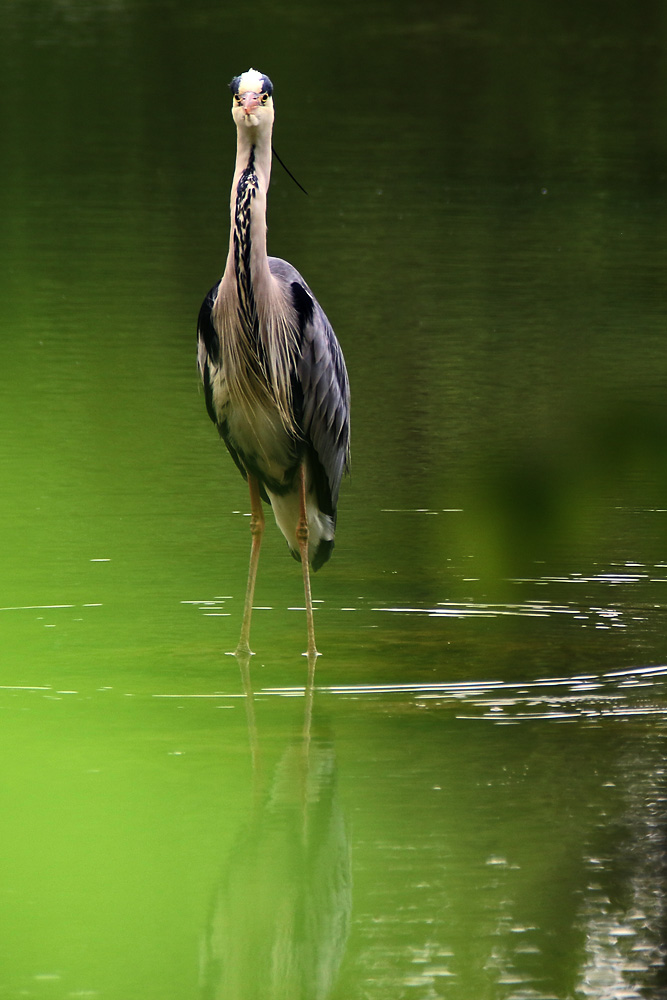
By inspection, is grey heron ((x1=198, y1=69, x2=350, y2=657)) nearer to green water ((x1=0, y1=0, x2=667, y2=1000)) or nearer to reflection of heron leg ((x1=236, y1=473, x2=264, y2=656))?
reflection of heron leg ((x1=236, y1=473, x2=264, y2=656))

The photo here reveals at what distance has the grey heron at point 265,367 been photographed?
716 cm

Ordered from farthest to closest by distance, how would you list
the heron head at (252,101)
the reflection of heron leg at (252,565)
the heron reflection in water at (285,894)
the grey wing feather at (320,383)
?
the grey wing feather at (320,383) < the reflection of heron leg at (252,565) < the heron head at (252,101) < the heron reflection in water at (285,894)

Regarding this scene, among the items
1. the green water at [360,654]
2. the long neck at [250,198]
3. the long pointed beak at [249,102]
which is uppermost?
the long pointed beak at [249,102]

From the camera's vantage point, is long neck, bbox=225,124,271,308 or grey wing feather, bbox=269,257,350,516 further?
grey wing feather, bbox=269,257,350,516

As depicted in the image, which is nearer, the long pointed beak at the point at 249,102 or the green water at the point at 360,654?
the green water at the point at 360,654

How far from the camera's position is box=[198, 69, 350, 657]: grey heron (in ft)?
23.5

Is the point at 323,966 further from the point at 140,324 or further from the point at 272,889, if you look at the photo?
the point at 140,324

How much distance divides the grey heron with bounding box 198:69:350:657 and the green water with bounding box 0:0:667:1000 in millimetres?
515

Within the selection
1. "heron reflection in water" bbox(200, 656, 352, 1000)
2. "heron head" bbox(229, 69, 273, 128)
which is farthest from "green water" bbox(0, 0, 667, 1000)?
"heron head" bbox(229, 69, 273, 128)

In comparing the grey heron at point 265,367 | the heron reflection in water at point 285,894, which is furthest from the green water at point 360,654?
the grey heron at point 265,367

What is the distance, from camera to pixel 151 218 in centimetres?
2267

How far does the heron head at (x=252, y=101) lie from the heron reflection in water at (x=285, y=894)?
2223mm

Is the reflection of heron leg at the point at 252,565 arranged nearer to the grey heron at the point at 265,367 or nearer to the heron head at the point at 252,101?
the grey heron at the point at 265,367

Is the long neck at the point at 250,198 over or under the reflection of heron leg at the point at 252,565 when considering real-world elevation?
over
